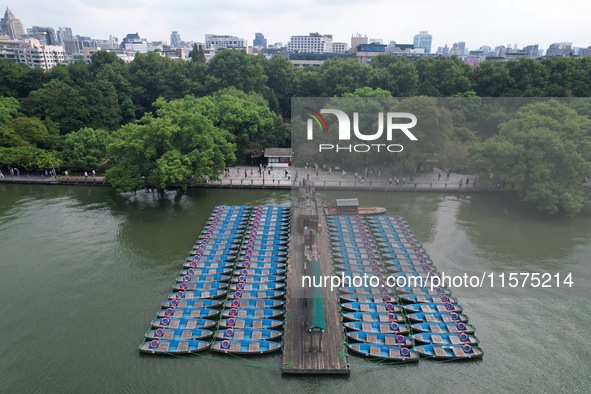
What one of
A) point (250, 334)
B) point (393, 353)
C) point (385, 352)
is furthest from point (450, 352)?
point (250, 334)

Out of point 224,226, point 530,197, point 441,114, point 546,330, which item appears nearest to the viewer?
point 546,330

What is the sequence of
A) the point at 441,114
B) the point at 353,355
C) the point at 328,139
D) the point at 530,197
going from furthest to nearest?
1. the point at 328,139
2. the point at 441,114
3. the point at 530,197
4. the point at 353,355

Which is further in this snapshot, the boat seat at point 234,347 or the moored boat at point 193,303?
the moored boat at point 193,303

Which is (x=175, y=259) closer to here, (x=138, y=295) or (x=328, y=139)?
(x=138, y=295)

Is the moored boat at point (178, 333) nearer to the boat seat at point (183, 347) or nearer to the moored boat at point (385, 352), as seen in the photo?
the boat seat at point (183, 347)

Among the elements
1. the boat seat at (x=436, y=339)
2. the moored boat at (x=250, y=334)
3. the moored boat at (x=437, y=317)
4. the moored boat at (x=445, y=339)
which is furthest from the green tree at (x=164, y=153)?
the boat seat at (x=436, y=339)

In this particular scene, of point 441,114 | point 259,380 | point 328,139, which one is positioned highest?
point 441,114

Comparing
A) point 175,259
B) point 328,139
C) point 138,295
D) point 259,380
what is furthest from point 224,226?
point 328,139
